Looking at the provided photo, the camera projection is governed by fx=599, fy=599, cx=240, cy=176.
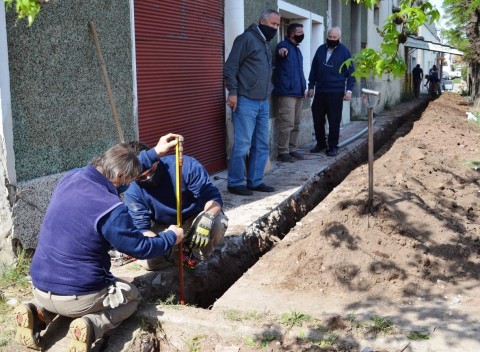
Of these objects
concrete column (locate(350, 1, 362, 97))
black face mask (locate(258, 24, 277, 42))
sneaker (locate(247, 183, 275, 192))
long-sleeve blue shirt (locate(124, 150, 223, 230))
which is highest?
concrete column (locate(350, 1, 362, 97))

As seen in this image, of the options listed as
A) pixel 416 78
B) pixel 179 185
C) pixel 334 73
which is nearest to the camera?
pixel 179 185

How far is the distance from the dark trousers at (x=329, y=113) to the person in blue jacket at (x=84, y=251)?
6510 millimetres

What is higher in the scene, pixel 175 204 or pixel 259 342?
pixel 175 204

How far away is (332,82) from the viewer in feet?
31.6

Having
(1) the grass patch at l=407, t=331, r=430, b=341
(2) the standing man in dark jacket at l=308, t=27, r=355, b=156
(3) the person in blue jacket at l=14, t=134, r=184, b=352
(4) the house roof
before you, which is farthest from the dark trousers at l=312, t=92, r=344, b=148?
(4) the house roof

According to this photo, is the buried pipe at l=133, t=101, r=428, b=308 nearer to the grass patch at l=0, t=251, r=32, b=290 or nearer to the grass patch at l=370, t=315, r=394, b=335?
the grass patch at l=0, t=251, r=32, b=290

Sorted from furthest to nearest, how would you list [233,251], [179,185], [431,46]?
[431,46]
[233,251]
[179,185]

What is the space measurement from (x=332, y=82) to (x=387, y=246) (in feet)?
16.5

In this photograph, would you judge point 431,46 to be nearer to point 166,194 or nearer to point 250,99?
point 250,99

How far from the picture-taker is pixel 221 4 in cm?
823

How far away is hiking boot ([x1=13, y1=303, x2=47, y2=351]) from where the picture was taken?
136 inches

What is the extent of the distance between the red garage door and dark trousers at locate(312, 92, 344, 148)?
7.05 feet

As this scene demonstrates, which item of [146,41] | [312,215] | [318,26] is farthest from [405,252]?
[318,26]

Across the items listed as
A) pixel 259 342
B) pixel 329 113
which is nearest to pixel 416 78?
pixel 329 113
